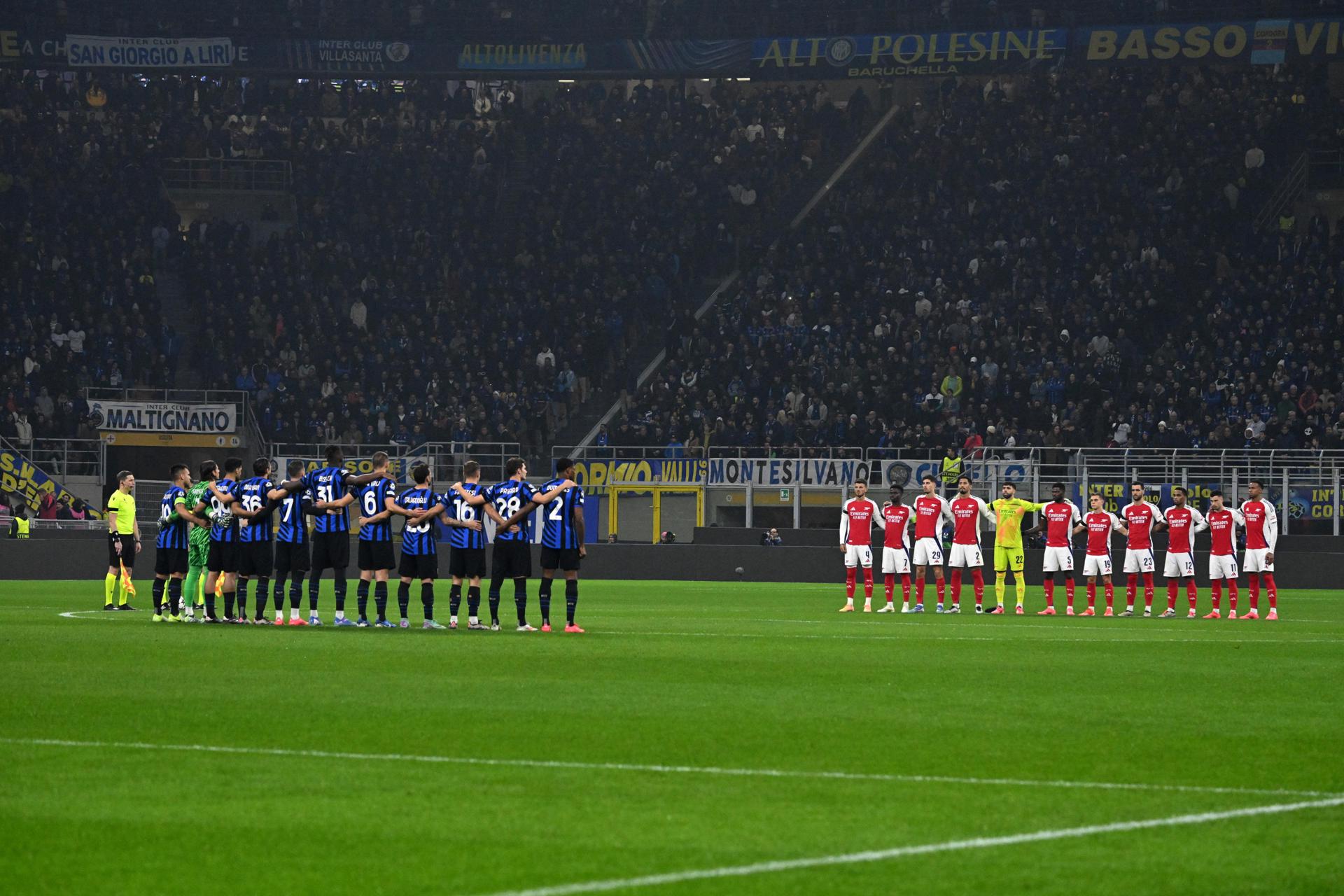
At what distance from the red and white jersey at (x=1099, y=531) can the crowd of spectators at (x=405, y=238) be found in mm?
21512

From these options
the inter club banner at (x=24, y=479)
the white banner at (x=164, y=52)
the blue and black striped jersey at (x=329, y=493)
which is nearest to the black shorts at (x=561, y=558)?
the blue and black striped jersey at (x=329, y=493)

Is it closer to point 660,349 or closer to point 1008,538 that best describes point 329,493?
point 1008,538

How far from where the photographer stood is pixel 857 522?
29953 millimetres

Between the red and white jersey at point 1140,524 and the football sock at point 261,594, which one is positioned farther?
the red and white jersey at point 1140,524

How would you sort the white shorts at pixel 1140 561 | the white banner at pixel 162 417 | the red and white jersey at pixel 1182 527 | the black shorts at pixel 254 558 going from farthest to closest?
the white banner at pixel 162 417
the white shorts at pixel 1140 561
the red and white jersey at pixel 1182 527
the black shorts at pixel 254 558

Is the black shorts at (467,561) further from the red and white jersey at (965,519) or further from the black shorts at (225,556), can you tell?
the red and white jersey at (965,519)

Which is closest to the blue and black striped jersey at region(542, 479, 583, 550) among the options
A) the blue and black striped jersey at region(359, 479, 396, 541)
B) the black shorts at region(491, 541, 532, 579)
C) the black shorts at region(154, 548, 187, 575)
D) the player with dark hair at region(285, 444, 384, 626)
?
the black shorts at region(491, 541, 532, 579)

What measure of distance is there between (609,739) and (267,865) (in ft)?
13.2

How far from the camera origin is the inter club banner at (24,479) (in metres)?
44.8

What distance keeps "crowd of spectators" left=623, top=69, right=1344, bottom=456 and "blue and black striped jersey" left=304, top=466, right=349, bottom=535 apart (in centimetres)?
2341

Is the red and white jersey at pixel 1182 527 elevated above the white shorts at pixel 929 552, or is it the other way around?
the red and white jersey at pixel 1182 527

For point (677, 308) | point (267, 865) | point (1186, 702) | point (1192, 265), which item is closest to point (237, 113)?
point (677, 308)

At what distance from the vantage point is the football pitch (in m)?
6.93

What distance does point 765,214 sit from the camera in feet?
186
